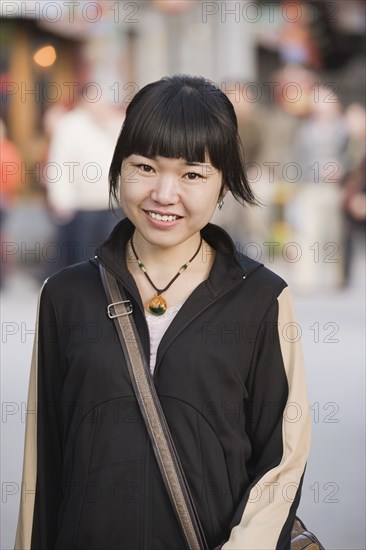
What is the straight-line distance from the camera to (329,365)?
8.58m

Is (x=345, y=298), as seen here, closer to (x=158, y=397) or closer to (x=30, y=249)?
(x=30, y=249)

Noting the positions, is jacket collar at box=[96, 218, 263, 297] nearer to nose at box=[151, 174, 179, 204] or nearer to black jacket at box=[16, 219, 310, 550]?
black jacket at box=[16, 219, 310, 550]

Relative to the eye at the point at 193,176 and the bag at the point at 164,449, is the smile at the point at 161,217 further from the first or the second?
the bag at the point at 164,449

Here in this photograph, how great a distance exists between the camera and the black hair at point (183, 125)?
2920mm

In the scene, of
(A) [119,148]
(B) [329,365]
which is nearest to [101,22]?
(B) [329,365]

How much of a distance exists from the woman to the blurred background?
2.38m

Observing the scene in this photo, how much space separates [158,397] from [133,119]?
64cm

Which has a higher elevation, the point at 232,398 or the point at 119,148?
the point at 119,148

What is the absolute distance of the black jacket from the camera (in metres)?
2.90

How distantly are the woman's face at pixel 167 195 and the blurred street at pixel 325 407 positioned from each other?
2569 millimetres

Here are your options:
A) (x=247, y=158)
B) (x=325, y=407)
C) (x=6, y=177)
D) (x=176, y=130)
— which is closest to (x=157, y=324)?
(x=176, y=130)

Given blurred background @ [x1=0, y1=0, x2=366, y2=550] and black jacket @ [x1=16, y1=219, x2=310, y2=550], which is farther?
blurred background @ [x1=0, y1=0, x2=366, y2=550]

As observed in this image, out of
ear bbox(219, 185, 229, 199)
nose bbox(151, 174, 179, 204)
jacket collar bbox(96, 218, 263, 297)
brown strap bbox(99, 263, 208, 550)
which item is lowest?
brown strap bbox(99, 263, 208, 550)

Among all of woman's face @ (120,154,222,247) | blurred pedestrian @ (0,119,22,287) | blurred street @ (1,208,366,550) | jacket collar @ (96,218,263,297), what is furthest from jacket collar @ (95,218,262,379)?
blurred pedestrian @ (0,119,22,287)
